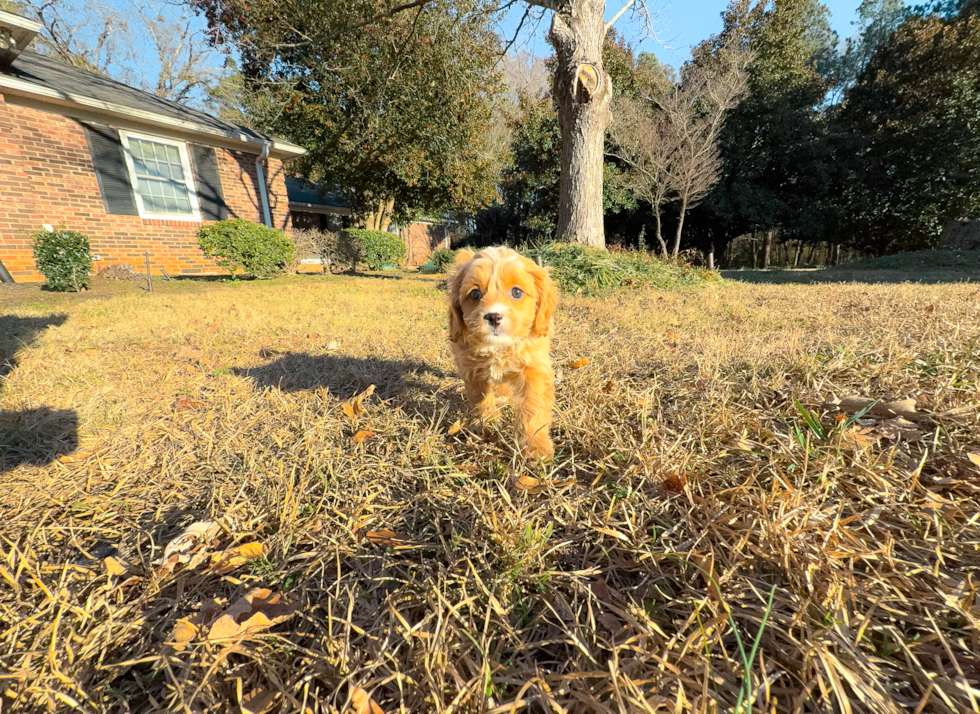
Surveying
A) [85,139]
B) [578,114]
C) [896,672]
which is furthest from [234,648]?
[85,139]

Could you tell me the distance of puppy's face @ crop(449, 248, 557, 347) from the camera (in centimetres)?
240

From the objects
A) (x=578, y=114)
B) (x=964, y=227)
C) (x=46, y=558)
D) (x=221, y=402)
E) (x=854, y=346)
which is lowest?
(x=46, y=558)

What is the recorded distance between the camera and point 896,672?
0.93m

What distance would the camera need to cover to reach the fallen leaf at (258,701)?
0.98m

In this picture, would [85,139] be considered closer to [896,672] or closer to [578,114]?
[578,114]

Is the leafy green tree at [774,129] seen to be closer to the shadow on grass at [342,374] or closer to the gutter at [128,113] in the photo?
the gutter at [128,113]

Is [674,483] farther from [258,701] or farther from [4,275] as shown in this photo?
[4,275]

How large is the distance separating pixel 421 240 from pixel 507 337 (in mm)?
32736

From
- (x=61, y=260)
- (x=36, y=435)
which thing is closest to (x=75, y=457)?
(x=36, y=435)

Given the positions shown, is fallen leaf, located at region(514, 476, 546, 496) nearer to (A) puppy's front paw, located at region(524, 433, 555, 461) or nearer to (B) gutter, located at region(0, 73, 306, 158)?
(A) puppy's front paw, located at region(524, 433, 555, 461)

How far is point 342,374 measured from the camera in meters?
3.42

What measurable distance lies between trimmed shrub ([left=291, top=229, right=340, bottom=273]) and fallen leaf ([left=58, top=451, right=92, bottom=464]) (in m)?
13.4

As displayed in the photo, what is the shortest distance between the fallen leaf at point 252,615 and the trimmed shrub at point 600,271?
21.9 ft

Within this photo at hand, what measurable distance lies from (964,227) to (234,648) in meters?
26.4
